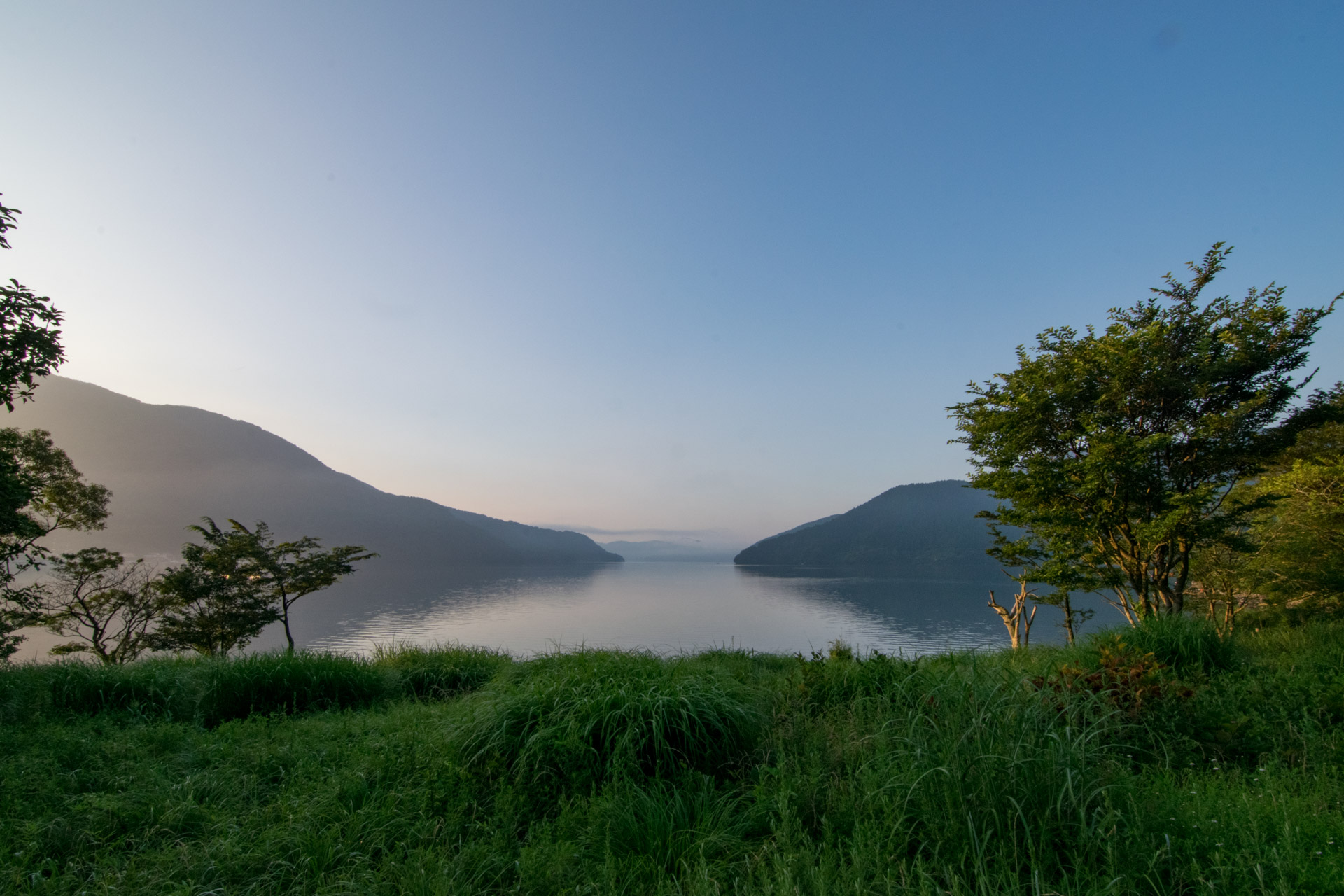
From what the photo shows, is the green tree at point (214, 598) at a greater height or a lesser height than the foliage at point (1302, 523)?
lesser

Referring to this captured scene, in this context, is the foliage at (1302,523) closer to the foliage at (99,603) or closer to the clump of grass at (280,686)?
the clump of grass at (280,686)

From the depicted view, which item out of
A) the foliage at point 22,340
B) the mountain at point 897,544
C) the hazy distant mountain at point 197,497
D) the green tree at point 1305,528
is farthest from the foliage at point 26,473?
the hazy distant mountain at point 197,497

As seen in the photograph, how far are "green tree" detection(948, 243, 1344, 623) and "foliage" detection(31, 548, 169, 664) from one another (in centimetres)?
2952

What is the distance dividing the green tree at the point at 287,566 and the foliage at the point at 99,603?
3.17m

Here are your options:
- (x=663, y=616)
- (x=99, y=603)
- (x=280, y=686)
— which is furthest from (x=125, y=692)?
(x=663, y=616)

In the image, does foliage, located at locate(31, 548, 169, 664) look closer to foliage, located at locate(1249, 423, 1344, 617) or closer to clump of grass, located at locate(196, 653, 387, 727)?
clump of grass, located at locate(196, 653, 387, 727)

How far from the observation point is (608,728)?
13.5ft

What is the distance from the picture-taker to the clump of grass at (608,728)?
3.94 m

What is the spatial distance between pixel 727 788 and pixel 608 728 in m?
0.94

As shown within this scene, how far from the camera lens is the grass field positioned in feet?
8.64

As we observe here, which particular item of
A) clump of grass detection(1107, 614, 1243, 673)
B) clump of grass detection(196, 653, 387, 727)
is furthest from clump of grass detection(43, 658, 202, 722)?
clump of grass detection(1107, 614, 1243, 673)

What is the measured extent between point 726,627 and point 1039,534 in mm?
36307

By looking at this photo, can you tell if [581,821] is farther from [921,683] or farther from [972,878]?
[921,683]

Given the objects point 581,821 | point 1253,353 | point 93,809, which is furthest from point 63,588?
point 1253,353
